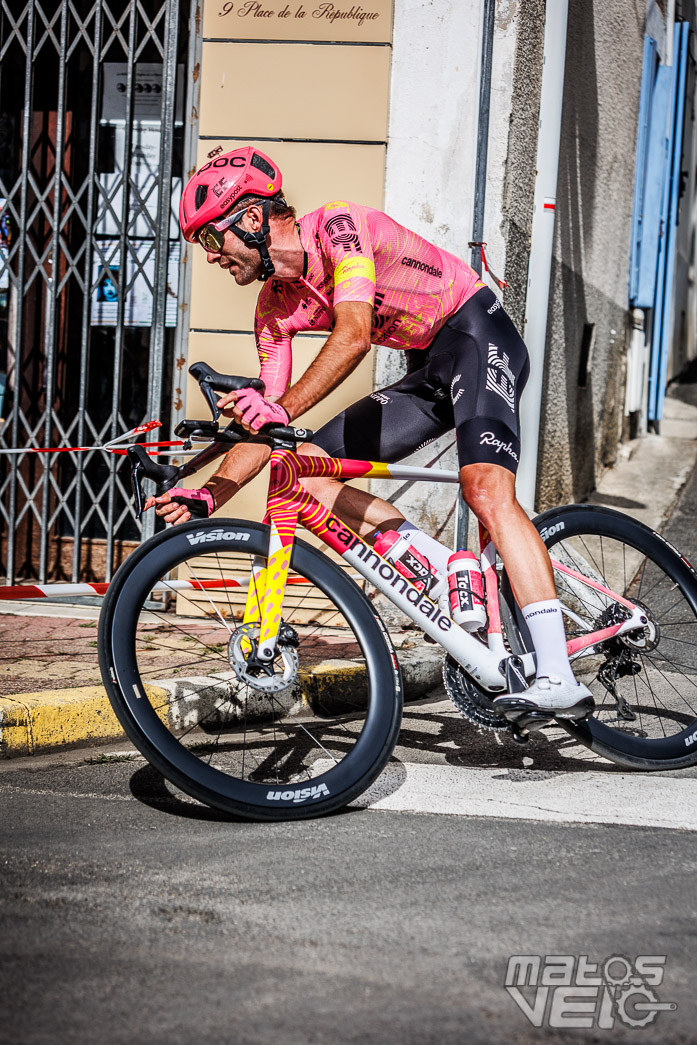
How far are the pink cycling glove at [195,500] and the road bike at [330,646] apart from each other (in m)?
0.08

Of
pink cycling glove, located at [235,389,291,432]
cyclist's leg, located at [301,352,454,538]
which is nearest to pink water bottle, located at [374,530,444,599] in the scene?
cyclist's leg, located at [301,352,454,538]

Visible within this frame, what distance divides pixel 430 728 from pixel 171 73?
3.96 m

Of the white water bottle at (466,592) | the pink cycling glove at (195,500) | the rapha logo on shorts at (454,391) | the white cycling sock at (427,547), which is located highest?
the rapha logo on shorts at (454,391)

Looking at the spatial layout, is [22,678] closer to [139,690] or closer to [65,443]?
[139,690]

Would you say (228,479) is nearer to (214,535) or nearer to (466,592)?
(214,535)

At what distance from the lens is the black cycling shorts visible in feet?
11.4

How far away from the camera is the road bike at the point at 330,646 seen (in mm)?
3092

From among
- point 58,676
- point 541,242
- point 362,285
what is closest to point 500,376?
point 362,285

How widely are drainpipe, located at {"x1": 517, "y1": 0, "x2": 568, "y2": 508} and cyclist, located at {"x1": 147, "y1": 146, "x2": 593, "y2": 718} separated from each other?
2490mm

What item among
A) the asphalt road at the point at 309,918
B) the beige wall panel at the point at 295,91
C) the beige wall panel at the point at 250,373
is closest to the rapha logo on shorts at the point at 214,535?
the asphalt road at the point at 309,918

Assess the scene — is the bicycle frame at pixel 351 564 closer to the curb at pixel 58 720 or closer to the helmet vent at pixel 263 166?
the helmet vent at pixel 263 166

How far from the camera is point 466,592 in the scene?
139 inches

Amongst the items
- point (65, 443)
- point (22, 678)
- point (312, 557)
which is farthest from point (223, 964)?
point (65, 443)

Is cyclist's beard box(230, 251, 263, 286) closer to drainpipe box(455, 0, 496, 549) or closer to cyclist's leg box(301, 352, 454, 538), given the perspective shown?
cyclist's leg box(301, 352, 454, 538)
